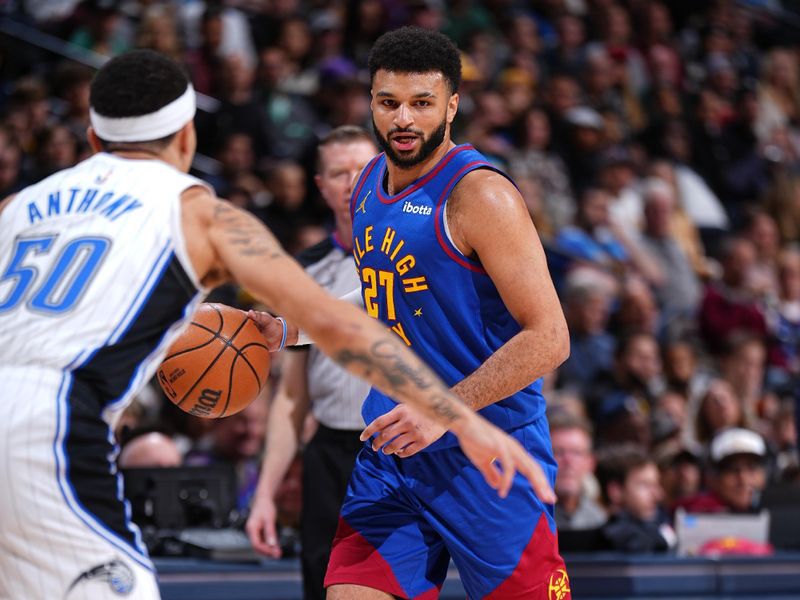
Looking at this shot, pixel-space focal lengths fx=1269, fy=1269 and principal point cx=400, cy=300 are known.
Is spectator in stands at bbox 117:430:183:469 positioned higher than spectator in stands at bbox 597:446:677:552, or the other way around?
spectator in stands at bbox 117:430:183:469

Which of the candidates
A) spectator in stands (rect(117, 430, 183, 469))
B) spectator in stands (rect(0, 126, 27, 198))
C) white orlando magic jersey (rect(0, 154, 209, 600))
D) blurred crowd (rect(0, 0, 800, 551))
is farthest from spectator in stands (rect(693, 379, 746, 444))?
white orlando magic jersey (rect(0, 154, 209, 600))

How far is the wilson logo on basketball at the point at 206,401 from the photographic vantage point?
415 centimetres

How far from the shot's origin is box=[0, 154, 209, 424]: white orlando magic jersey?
10.2 feet

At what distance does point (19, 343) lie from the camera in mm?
3104

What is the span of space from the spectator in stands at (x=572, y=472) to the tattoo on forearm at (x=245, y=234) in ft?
14.3

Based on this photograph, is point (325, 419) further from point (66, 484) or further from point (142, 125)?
point (66, 484)

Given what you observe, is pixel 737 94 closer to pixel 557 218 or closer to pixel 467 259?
pixel 557 218

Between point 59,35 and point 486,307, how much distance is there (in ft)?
27.8

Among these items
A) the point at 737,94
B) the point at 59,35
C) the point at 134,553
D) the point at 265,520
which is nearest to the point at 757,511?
the point at 265,520

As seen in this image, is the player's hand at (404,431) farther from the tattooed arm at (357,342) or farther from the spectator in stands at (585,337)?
the spectator in stands at (585,337)

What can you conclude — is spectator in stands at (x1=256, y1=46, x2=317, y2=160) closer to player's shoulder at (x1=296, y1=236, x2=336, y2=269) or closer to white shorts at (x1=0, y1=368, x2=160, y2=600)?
player's shoulder at (x1=296, y1=236, x2=336, y2=269)

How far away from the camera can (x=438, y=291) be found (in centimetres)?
408

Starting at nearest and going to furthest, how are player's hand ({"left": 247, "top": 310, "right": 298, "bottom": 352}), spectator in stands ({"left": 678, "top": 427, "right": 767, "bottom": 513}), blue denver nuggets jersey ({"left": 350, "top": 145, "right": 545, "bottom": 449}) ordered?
blue denver nuggets jersey ({"left": 350, "top": 145, "right": 545, "bottom": 449}), player's hand ({"left": 247, "top": 310, "right": 298, "bottom": 352}), spectator in stands ({"left": 678, "top": 427, "right": 767, "bottom": 513})

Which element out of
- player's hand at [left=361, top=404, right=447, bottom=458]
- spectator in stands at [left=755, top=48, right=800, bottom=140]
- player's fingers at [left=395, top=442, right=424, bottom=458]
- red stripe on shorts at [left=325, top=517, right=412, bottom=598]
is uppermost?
player's hand at [left=361, top=404, right=447, bottom=458]
